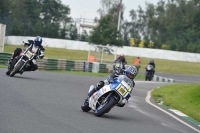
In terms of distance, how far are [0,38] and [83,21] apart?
66734 mm

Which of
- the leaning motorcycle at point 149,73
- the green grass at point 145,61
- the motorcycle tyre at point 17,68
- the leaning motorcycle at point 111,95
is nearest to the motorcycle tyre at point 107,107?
the leaning motorcycle at point 111,95

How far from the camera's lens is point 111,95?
39.1ft

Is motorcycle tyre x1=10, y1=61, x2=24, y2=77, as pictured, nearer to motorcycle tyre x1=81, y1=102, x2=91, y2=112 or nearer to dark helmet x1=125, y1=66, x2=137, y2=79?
motorcycle tyre x1=81, y1=102, x2=91, y2=112


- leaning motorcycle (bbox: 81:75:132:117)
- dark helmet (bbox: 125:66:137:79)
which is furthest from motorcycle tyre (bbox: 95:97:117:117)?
dark helmet (bbox: 125:66:137:79)

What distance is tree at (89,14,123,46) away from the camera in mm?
54469

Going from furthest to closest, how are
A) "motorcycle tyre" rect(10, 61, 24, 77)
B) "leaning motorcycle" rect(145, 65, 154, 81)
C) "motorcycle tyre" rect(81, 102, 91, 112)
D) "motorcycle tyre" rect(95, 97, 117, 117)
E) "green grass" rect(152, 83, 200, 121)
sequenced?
"leaning motorcycle" rect(145, 65, 154, 81) < "motorcycle tyre" rect(10, 61, 24, 77) < "green grass" rect(152, 83, 200, 121) < "motorcycle tyre" rect(81, 102, 91, 112) < "motorcycle tyre" rect(95, 97, 117, 117)

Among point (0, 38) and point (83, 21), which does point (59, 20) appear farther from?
point (0, 38)

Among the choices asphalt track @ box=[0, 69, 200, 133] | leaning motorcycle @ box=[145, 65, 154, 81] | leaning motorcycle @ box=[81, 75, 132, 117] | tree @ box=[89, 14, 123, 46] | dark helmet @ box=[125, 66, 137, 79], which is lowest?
leaning motorcycle @ box=[145, 65, 154, 81]

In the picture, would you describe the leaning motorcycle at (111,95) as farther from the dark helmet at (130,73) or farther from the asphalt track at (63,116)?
the asphalt track at (63,116)

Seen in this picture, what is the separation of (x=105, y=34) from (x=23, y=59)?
35410mm

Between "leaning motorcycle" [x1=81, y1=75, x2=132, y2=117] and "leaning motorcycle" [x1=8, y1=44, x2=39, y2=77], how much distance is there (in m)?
7.83

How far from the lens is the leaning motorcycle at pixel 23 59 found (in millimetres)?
19516

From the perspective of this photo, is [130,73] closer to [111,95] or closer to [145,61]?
[111,95]

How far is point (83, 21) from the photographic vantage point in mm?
100438
